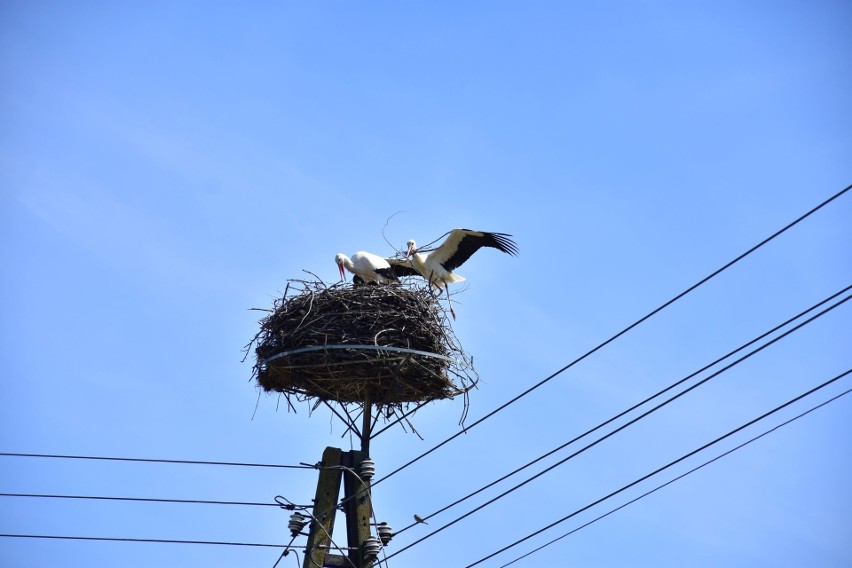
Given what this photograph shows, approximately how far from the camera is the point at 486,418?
7.80 metres

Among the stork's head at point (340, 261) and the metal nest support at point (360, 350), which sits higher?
the stork's head at point (340, 261)

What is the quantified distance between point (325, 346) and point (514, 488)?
2269mm

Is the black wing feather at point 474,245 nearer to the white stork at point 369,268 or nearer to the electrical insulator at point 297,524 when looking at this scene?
the white stork at point 369,268

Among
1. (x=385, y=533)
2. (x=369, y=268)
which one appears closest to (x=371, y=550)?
(x=385, y=533)

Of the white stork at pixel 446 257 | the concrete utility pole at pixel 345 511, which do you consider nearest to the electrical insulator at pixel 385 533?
the concrete utility pole at pixel 345 511

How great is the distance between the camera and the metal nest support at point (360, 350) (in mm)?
9047

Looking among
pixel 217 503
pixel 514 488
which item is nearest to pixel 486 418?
pixel 514 488

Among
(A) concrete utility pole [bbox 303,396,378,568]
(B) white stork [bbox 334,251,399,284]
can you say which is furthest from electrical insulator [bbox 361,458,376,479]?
(B) white stork [bbox 334,251,399,284]

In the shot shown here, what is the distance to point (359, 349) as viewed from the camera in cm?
900

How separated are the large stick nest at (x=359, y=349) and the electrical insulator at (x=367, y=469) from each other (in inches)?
26.7

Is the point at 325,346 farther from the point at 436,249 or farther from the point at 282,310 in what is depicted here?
the point at 436,249

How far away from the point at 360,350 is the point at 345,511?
1.17 metres

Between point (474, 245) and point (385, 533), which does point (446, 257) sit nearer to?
point (474, 245)

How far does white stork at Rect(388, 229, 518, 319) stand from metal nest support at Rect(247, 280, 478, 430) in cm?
276
